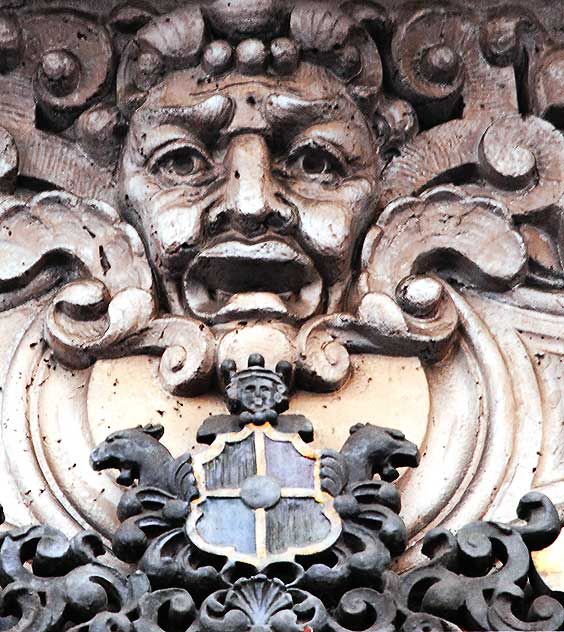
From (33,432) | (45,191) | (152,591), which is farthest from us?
(45,191)

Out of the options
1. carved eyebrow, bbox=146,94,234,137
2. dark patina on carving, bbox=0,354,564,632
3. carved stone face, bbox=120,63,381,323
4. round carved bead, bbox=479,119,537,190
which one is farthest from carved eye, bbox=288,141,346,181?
dark patina on carving, bbox=0,354,564,632

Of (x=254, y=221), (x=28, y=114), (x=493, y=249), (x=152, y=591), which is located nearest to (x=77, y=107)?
(x=28, y=114)

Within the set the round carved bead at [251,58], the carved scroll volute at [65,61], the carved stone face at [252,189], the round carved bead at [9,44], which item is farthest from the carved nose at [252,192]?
the round carved bead at [9,44]

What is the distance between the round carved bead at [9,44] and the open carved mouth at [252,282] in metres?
0.53

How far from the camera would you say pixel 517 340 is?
12.6ft

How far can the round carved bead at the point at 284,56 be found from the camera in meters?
3.96

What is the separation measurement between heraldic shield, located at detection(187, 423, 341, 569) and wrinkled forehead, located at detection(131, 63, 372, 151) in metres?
→ 0.57

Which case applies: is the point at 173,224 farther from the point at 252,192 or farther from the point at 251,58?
the point at 251,58

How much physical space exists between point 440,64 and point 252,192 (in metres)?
0.44

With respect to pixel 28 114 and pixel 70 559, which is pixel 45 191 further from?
pixel 70 559

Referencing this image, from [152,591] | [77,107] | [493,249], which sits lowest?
[152,591]

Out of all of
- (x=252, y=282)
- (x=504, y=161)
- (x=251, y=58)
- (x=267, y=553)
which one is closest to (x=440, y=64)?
(x=504, y=161)

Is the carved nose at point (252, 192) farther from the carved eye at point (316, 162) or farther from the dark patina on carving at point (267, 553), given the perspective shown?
the dark patina on carving at point (267, 553)

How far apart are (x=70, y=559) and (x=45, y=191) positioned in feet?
2.44
